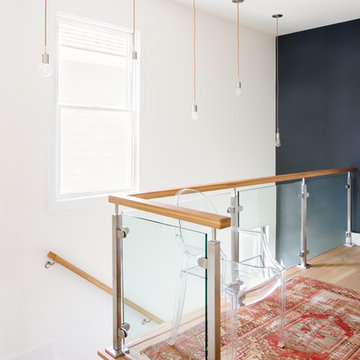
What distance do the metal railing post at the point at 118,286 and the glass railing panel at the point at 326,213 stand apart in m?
2.19

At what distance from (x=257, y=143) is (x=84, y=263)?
2.88m

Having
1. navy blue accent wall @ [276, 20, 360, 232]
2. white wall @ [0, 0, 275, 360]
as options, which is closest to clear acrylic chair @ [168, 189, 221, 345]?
white wall @ [0, 0, 275, 360]

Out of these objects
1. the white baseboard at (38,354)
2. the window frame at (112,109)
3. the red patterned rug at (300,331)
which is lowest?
the white baseboard at (38,354)

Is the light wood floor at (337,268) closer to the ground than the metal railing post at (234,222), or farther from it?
closer to the ground

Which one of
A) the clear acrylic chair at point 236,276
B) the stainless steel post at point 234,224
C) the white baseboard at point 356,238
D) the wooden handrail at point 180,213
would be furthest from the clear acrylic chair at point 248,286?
the white baseboard at point 356,238

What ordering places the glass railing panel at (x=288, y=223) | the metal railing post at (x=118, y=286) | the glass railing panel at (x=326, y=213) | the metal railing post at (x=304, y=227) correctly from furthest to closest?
1. the glass railing panel at (x=326, y=213)
2. the metal railing post at (x=304, y=227)
3. the glass railing panel at (x=288, y=223)
4. the metal railing post at (x=118, y=286)

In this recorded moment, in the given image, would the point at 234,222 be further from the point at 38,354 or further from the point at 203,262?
the point at 38,354

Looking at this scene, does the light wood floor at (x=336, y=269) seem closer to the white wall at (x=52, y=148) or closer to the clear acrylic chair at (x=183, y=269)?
Result: the white wall at (x=52, y=148)

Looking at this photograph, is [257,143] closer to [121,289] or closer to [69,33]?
[69,33]

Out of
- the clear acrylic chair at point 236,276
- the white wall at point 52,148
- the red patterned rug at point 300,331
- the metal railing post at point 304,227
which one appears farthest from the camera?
the metal railing post at point 304,227

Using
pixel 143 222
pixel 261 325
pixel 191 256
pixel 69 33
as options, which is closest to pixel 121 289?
pixel 143 222

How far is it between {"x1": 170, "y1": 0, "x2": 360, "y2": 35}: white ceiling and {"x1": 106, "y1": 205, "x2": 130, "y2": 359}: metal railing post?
9.43 feet

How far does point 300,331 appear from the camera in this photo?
2.51m

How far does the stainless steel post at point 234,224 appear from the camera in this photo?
9.41 ft
